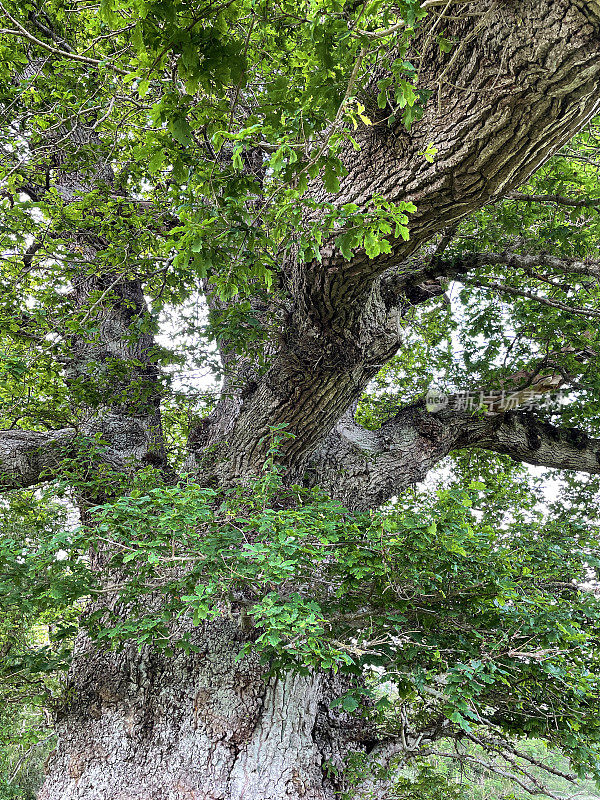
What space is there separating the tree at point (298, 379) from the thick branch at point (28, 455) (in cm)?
2

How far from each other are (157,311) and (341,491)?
2343 mm

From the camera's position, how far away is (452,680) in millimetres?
2451

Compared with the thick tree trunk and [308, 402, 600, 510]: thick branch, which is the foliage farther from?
[308, 402, 600, 510]: thick branch

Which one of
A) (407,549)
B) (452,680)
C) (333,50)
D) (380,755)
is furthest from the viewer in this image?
(380,755)

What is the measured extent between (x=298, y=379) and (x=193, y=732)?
8.72 feet

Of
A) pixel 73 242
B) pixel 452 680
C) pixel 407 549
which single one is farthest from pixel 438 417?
pixel 73 242

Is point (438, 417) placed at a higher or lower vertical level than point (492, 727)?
higher

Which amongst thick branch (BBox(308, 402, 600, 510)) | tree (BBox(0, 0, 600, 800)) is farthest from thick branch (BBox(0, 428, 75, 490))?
thick branch (BBox(308, 402, 600, 510))

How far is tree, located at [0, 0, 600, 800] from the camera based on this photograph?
5.90ft

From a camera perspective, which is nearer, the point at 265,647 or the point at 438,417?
the point at 265,647

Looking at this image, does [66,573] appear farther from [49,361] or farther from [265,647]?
[49,361]

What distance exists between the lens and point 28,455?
3895 mm
